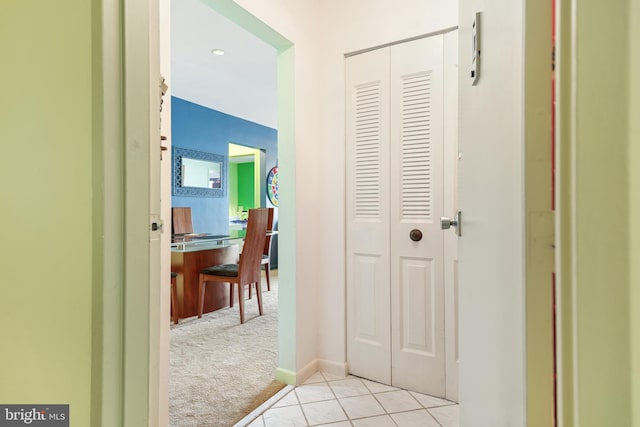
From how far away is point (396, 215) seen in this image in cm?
196

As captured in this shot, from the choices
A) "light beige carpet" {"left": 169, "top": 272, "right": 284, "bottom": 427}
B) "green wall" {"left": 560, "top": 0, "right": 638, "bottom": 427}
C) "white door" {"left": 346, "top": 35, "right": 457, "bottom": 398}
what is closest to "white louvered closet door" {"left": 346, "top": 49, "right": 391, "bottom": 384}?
"white door" {"left": 346, "top": 35, "right": 457, "bottom": 398}

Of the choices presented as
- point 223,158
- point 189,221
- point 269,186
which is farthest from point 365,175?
point 269,186

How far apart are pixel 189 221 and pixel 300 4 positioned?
309 centimetres

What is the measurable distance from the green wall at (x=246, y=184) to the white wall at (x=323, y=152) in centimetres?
739

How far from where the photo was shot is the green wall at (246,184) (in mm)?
9383

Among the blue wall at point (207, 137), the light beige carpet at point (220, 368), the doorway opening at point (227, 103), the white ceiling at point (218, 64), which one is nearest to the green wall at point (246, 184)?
the doorway opening at point (227, 103)

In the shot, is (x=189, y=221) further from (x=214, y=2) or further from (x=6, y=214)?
(x=6, y=214)

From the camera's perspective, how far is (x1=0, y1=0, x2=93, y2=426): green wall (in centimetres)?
58

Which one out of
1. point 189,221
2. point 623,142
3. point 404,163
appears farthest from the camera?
point 189,221

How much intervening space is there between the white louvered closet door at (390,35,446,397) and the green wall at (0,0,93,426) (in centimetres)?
163

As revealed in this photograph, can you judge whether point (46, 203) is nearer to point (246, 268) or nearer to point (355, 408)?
point (355, 408)

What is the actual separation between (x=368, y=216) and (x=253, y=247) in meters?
1.59

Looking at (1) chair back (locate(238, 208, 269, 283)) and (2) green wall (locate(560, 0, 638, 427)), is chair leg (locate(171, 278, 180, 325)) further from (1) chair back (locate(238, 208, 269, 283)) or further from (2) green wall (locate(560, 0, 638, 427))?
(2) green wall (locate(560, 0, 638, 427))

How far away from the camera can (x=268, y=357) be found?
7.93 ft
